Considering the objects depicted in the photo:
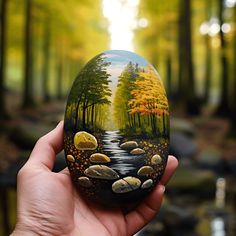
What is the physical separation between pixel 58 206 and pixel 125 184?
18.4 inches

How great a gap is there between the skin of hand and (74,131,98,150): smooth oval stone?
30 centimetres

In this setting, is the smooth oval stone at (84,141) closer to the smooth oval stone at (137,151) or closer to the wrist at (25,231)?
the smooth oval stone at (137,151)

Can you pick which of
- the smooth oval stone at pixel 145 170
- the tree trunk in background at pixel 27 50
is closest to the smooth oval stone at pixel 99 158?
Result: the smooth oval stone at pixel 145 170

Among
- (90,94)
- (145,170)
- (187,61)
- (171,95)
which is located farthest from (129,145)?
(171,95)

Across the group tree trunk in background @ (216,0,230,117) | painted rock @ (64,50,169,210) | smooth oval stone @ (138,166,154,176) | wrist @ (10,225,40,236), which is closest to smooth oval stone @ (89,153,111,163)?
painted rock @ (64,50,169,210)

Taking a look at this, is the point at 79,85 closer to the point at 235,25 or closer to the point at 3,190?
the point at 3,190

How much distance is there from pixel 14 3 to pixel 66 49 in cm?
1162

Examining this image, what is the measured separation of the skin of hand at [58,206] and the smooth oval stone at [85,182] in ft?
0.45

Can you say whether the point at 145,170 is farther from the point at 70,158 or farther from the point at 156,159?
the point at 70,158

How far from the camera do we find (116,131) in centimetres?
286

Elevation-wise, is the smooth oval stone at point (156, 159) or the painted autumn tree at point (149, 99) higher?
the painted autumn tree at point (149, 99)

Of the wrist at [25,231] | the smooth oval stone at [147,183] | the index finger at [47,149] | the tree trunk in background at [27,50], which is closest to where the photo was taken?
the wrist at [25,231]

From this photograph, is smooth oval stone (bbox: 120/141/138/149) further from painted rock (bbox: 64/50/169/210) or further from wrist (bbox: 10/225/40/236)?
wrist (bbox: 10/225/40/236)

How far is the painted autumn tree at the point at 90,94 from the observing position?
2904mm
